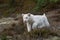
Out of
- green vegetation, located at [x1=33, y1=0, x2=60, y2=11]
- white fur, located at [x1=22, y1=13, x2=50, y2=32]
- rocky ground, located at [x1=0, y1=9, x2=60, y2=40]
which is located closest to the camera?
rocky ground, located at [x1=0, y1=9, x2=60, y2=40]

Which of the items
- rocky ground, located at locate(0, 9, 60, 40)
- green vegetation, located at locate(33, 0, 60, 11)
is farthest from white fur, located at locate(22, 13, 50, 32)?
green vegetation, located at locate(33, 0, 60, 11)

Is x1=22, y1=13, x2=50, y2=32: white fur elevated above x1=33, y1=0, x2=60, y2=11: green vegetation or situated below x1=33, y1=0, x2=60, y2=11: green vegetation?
below

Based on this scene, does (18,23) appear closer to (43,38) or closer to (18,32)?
(18,32)

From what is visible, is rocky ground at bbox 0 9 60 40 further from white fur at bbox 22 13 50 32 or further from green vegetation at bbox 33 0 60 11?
green vegetation at bbox 33 0 60 11

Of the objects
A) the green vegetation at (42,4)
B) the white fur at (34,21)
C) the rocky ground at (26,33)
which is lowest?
the rocky ground at (26,33)

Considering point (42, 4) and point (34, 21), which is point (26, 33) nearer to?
point (34, 21)

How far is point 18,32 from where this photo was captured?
11.2 meters

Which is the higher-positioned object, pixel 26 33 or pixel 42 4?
pixel 42 4

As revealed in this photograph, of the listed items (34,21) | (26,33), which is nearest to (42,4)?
(34,21)

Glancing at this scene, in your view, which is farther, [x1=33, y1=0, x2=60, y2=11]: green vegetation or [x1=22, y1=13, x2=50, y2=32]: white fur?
[x1=33, y1=0, x2=60, y2=11]: green vegetation

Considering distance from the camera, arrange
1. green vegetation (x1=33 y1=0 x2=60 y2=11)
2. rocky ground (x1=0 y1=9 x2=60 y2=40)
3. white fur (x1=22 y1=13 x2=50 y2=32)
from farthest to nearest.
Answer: green vegetation (x1=33 y1=0 x2=60 y2=11)
white fur (x1=22 y1=13 x2=50 y2=32)
rocky ground (x1=0 y1=9 x2=60 y2=40)

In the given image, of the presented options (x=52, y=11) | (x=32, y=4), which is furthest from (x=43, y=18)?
(x=32, y=4)

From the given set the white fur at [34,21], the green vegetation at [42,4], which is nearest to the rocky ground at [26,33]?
the white fur at [34,21]

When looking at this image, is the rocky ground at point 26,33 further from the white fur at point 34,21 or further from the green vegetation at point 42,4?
the green vegetation at point 42,4
